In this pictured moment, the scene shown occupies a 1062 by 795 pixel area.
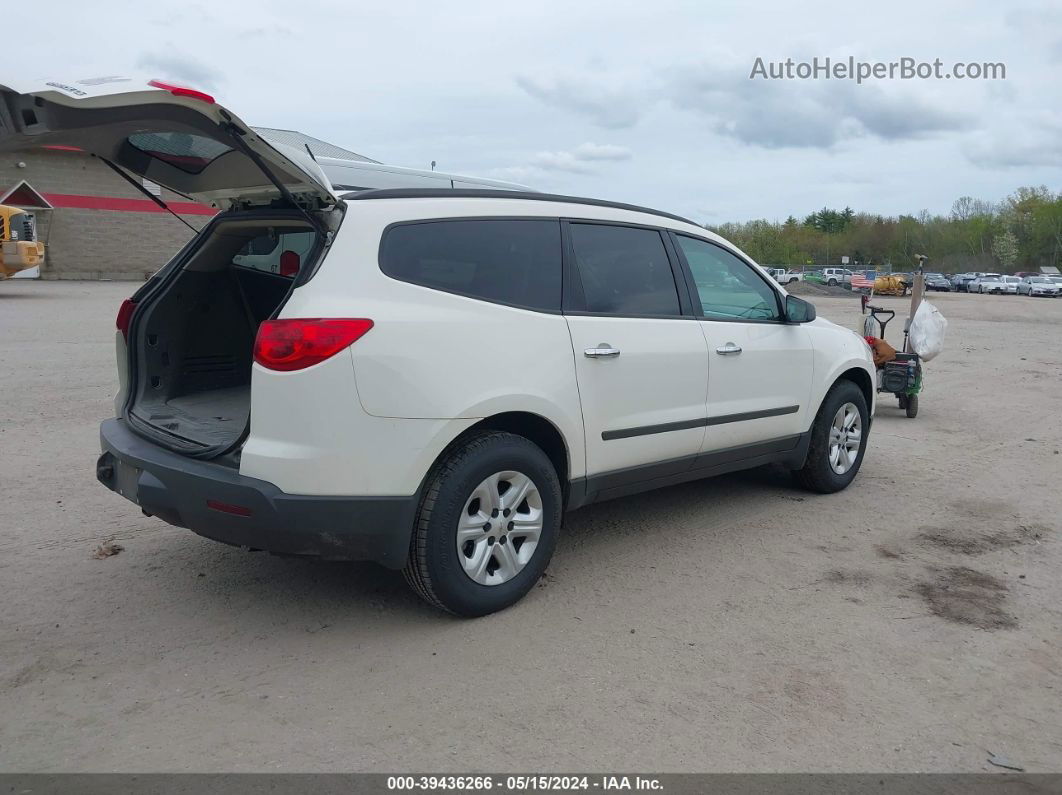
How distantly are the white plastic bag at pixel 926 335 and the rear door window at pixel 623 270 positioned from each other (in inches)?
231

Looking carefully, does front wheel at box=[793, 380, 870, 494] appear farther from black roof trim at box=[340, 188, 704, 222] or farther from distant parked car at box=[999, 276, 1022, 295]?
distant parked car at box=[999, 276, 1022, 295]

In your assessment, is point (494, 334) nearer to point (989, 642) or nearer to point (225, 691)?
point (225, 691)

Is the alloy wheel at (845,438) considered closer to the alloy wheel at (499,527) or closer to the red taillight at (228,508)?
the alloy wheel at (499,527)

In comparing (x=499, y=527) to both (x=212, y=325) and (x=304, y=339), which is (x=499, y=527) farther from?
(x=212, y=325)

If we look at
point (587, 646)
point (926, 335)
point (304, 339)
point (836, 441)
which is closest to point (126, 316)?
point (304, 339)

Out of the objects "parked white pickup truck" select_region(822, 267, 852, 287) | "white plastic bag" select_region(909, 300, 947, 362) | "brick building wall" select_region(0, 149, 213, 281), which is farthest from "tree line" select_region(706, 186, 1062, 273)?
"white plastic bag" select_region(909, 300, 947, 362)

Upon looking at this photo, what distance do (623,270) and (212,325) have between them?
7.41 ft

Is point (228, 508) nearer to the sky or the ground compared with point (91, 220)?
nearer to the ground

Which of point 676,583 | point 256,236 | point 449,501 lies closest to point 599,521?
point 676,583

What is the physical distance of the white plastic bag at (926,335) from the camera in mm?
9930

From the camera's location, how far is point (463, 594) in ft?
13.1

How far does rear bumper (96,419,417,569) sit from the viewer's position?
3613 mm

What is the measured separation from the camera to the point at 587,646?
388cm

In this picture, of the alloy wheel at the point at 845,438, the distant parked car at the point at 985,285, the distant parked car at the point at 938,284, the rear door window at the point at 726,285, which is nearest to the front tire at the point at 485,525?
the rear door window at the point at 726,285
